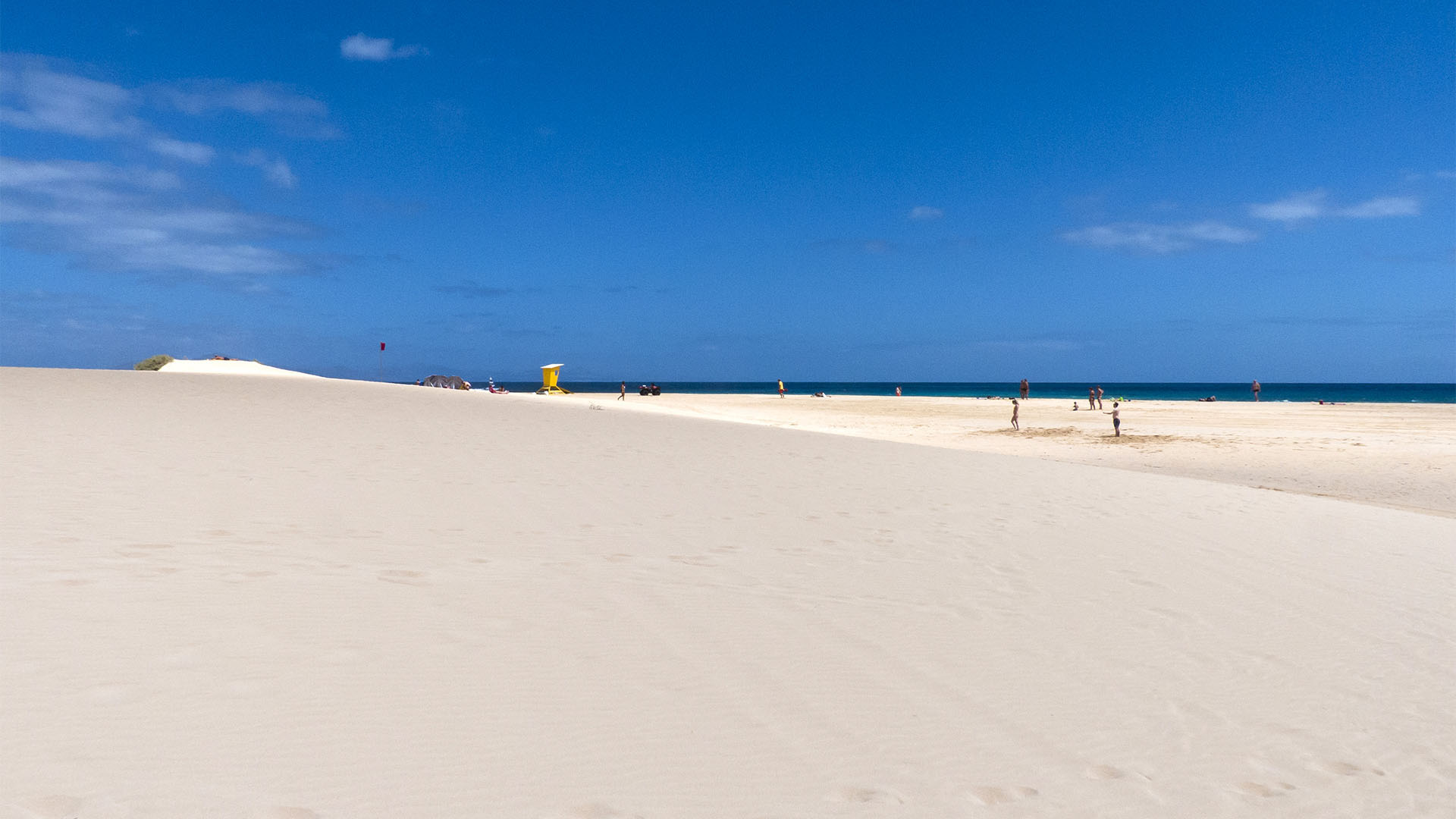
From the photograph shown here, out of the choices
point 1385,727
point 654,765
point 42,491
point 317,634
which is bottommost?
point 1385,727

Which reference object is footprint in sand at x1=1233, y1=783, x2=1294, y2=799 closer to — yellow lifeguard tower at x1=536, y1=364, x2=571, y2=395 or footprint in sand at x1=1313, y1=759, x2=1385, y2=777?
footprint in sand at x1=1313, y1=759, x2=1385, y2=777

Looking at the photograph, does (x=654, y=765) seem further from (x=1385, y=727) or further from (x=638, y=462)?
(x=638, y=462)

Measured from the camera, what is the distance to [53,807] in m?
2.26

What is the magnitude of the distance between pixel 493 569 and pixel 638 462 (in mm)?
5957

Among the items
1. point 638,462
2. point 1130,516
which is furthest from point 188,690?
point 1130,516

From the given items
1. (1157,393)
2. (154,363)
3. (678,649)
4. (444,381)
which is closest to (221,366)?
(154,363)

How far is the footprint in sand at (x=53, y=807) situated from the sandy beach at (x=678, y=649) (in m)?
0.01

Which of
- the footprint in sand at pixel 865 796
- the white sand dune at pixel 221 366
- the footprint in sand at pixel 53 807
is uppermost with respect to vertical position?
the white sand dune at pixel 221 366

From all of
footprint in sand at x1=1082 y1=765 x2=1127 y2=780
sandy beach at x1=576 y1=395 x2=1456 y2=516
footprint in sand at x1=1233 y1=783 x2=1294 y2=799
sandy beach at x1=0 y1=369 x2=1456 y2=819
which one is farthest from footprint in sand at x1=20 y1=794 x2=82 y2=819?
sandy beach at x1=576 y1=395 x2=1456 y2=516

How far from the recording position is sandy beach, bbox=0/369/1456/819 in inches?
107

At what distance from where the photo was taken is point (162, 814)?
228cm

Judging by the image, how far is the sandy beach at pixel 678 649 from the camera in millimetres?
2725

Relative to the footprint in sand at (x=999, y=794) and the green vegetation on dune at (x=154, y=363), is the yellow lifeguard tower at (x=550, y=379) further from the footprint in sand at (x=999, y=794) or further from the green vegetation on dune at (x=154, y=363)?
the footprint in sand at (x=999, y=794)

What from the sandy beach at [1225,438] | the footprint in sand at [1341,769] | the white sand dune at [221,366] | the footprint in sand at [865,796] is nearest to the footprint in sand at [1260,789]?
the footprint in sand at [1341,769]
